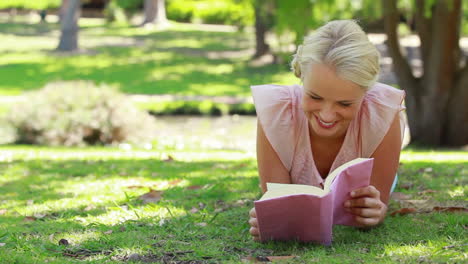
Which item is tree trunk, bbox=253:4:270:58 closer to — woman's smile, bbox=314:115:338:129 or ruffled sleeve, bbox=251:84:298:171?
ruffled sleeve, bbox=251:84:298:171

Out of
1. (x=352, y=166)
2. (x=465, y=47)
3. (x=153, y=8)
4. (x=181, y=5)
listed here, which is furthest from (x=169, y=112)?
(x=181, y=5)

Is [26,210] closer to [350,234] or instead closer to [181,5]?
[350,234]

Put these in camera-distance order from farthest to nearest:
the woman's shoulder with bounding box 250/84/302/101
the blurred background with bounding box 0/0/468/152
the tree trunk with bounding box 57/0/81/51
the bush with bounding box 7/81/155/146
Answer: the tree trunk with bounding box 57/0/81/51 → the blurred background with bounding box 0/0/468/152 → the bush with bounding box 7/81/155/146 → the woman's shoulder with bounding box 250/84/302/101

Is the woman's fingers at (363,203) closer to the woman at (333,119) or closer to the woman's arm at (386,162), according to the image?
the woman at (333,119)

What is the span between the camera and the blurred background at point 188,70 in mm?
9031

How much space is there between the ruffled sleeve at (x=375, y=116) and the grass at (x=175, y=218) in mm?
418

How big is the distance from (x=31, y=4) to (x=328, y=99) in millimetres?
35790

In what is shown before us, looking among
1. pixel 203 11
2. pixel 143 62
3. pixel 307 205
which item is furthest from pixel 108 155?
pixel 203 11

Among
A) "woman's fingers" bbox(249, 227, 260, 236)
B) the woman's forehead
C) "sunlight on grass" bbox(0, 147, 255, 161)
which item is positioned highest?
the woman's forehead

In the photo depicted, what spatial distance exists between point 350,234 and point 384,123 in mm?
583

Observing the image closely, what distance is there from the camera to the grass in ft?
9.45

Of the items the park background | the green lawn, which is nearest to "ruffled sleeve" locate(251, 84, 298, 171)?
the park background

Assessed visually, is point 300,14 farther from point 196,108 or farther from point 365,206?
point 365,206

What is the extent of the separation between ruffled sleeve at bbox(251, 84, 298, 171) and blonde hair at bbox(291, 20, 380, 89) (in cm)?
26
